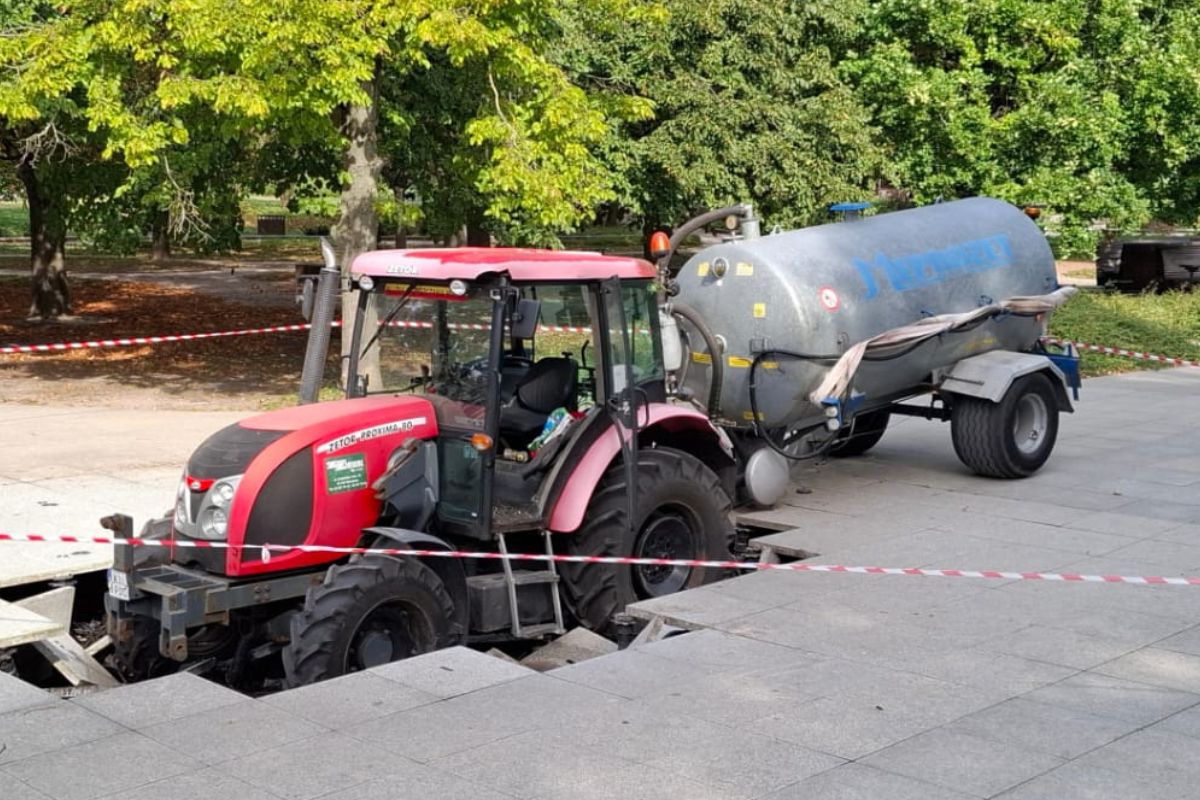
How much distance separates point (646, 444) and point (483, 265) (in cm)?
189

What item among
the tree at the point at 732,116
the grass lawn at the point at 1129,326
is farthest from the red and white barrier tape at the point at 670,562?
the tree at the point at 732,116

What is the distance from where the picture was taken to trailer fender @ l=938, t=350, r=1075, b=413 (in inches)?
447

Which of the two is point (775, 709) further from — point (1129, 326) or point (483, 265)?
point (1129, 326)

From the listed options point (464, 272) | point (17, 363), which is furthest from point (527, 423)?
point (17, 363)

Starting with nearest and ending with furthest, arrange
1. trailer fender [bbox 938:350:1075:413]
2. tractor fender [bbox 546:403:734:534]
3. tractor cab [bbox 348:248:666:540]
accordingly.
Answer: tractor cab [bbox 348:248:666:540], tractor fender [bbox 546:403:734:534], trailer fender [bbox 938:350:1075:413]

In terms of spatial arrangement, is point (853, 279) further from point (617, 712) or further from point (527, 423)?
point (617, 712)

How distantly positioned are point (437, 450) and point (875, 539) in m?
3.55

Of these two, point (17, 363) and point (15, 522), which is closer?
point (15, 522)

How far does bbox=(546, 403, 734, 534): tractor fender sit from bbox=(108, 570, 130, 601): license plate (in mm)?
2244

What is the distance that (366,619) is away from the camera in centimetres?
712

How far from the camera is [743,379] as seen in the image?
10617 mm

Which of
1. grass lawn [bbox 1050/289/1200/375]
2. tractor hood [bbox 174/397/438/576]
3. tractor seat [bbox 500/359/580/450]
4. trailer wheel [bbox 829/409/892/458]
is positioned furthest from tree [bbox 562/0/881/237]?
tractor hood [bbox 174/397/438/576]

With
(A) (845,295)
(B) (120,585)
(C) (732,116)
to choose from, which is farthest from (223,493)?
(C) (732,116)

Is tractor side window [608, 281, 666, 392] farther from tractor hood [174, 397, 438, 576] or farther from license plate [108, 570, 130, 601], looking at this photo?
license plate [108, 570, 130, 601]
